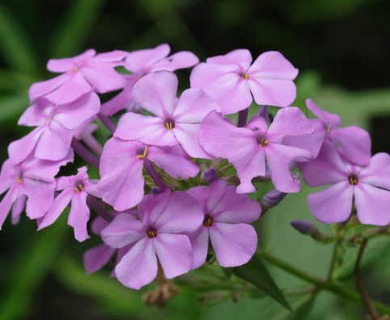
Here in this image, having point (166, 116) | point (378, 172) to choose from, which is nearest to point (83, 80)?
point (166, 116)

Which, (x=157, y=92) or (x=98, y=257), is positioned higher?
(x=157, y=92)

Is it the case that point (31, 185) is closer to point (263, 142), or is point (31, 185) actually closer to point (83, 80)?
point (83, 80)

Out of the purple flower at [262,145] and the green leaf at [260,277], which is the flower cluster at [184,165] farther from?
the green leaf at [260,277]

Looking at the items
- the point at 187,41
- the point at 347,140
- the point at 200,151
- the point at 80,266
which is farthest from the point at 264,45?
the point at 200,151

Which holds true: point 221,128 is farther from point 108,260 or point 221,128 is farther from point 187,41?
point 187,41

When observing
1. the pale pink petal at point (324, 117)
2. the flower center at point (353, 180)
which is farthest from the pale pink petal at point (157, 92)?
the flower center at point (353, 180)

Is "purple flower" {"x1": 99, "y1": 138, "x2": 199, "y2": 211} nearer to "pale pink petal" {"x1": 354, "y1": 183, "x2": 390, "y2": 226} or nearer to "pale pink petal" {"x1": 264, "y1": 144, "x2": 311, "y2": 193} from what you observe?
"pale pink petal" {"x1": 264, "y1": 144, "x2": 311, "y2": 193}

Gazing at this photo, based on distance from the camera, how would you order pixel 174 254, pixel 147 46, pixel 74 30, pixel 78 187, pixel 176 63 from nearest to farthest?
pixel 174 254 → pixel 78 187 → pixel 176 63 → pixel 74 30 → pixel 147 46
